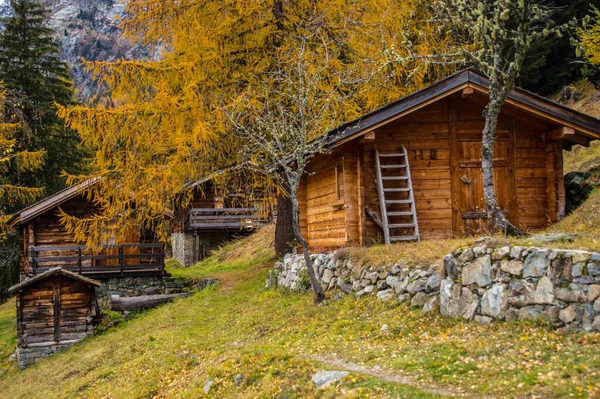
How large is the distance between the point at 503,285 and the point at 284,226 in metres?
11.2

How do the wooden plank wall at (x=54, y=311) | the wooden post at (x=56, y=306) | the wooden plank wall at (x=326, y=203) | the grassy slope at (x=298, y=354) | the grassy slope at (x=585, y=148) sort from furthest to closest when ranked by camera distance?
the wooden post at (x=56, y=306) < the wooden plank wall at (x=54, y=311) < the grassy slope at (x=585, y=148) < the wooden plank wall at (x=326, y=203) < the grassy slope at (x=298, y=354)

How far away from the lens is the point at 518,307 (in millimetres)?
7824

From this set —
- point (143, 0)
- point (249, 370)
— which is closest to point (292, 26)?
point (143, 0)

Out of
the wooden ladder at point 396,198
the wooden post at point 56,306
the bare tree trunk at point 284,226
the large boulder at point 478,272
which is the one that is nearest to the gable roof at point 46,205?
the wooden post at point 56,306

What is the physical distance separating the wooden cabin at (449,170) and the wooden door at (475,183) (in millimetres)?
26

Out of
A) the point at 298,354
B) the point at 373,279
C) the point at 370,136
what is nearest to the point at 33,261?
the point at 370,136

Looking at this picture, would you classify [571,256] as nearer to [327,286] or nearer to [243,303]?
[327,286]

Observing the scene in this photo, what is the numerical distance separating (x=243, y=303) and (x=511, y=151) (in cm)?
830

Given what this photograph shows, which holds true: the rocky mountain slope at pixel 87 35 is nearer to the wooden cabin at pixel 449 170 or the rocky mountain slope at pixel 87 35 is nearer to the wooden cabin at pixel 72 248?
the wooden cabin at pixel 72 248

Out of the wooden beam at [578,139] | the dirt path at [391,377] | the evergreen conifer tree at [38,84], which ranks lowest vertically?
the dirt path at [391,377]

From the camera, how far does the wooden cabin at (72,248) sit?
22.7 m

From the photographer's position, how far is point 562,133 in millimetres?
13961

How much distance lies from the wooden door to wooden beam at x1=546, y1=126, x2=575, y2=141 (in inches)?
46.4

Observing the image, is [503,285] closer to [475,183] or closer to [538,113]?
[475,183]
